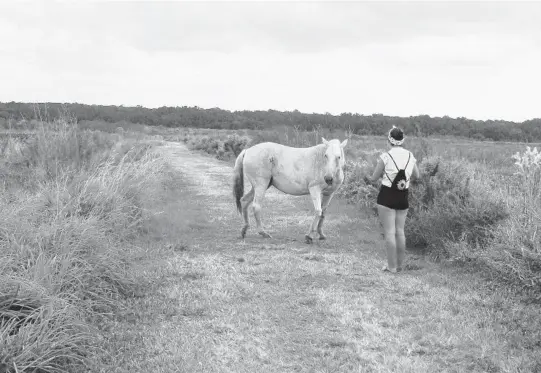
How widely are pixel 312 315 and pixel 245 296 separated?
99 centimetres

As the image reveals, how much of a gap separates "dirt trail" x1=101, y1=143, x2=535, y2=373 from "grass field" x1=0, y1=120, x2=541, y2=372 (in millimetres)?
19

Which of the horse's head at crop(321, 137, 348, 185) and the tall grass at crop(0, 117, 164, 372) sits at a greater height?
the horse's head at crop(321, 137, 348, 185)

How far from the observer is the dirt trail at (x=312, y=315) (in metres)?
4.51

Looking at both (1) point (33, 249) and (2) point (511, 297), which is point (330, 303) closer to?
(2) point (511, 297)

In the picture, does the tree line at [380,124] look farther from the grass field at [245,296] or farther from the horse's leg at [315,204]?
the horse's leg at [315,204]

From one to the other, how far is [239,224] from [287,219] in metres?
1.18

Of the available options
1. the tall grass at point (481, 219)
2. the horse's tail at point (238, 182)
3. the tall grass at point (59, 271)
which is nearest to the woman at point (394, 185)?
the tall grass at point (481, 219)

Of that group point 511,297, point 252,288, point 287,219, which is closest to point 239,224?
point 287,219

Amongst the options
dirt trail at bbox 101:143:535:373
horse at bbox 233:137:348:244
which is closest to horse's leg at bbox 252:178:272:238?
horse at bbox 233:137:348:244

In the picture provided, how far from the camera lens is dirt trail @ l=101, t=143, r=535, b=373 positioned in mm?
4512

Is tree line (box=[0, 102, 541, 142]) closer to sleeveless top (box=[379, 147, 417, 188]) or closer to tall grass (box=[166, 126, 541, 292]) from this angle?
tall grass (box=[166, 126, 541, 292])

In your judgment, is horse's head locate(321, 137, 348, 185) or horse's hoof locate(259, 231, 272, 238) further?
horse's hoof locate(259, 231, 272, 238)

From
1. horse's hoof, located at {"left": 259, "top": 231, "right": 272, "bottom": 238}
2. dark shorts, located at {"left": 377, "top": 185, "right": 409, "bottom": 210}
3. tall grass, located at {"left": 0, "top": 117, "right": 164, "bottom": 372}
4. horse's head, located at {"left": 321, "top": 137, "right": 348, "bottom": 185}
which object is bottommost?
horse's hoof, located at {"left": 259, "top": 231, "right": 272, "bottom": 238}

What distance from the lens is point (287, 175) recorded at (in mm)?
9406
